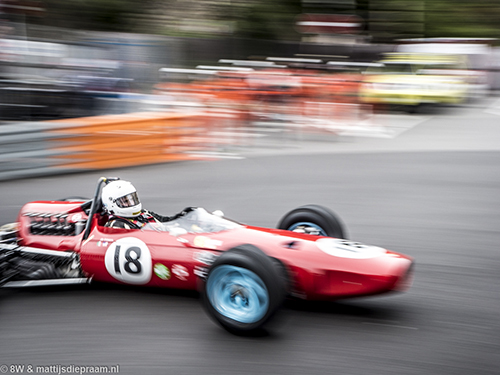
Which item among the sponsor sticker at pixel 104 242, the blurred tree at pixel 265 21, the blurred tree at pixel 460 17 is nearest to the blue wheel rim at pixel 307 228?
the sponsor sticker at pixel 104 242

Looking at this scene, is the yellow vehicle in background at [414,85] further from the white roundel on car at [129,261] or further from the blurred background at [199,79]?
the white roundel on car at [129,261]

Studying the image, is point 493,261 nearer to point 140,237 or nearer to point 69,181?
point 140,237

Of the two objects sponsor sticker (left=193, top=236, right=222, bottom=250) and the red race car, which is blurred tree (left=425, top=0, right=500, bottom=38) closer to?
the red race car

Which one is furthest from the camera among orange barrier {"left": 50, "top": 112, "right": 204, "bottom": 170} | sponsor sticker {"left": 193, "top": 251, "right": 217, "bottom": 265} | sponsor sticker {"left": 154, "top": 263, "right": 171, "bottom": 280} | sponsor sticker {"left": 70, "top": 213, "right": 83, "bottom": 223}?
orange barrier {"left": 50, "top": 112, "right": 204, "bottom": 170}

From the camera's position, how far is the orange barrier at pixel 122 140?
9.80 m

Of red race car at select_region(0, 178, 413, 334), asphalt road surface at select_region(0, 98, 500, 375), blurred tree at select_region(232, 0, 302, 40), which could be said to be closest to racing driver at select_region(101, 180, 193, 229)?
red race car at select_region(0, 178, 413, 334)

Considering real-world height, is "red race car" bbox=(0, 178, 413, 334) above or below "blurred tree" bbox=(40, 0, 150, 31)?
below

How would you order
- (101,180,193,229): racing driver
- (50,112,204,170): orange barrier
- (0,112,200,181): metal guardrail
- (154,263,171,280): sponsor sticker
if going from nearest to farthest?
1. (154,263,171,280): sponsor sticker
2. (101,180,193,229): racing driver
3. (0,112,200,181): metal guardrail
4. (50,112,204,170): orange barrier

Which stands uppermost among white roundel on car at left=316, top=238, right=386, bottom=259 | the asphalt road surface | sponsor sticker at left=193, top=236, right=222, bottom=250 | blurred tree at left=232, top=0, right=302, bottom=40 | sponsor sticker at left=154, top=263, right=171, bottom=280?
blurred tree at left=232, top=0, right=302, bottom=40

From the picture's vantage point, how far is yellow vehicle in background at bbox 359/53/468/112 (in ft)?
51.0

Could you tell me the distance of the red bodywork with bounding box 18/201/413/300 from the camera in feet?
14.2

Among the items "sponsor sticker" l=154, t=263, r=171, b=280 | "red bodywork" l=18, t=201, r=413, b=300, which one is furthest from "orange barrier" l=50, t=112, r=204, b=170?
"sponsor sticker" l=154, t=263, r=171, b=280

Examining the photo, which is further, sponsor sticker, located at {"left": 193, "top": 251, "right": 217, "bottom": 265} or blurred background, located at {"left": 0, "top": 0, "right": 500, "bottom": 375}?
sponsor sticker, located at {"left": 193, "top": 251, "right": 217, "bottom": 265}

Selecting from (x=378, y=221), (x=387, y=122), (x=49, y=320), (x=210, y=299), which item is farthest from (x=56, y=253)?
(x=387, y=122)
